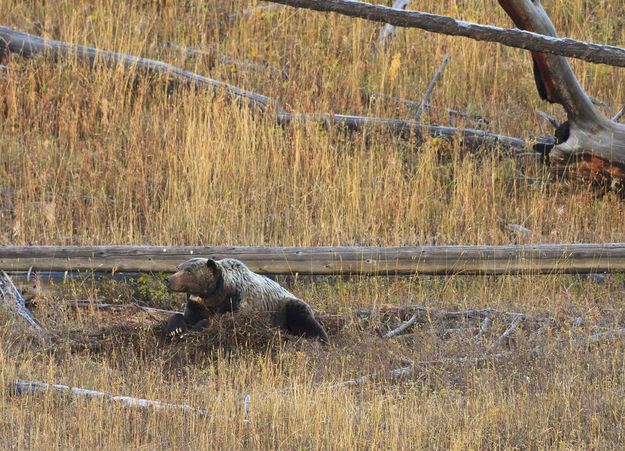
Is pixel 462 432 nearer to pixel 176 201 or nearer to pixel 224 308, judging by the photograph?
pixel 224 308

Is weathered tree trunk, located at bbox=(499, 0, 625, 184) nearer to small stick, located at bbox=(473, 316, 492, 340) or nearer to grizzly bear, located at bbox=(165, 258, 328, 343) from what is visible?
small stick, located at bbox=(473, 316, 492, 340)

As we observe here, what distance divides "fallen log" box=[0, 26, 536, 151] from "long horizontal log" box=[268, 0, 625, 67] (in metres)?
4.89

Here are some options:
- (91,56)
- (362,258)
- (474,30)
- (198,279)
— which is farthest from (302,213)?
(474,30)

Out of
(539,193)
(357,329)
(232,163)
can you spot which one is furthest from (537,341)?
(232,163)

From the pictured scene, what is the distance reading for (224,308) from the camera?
7.58m

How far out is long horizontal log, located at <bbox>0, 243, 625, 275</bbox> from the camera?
8.14 metres

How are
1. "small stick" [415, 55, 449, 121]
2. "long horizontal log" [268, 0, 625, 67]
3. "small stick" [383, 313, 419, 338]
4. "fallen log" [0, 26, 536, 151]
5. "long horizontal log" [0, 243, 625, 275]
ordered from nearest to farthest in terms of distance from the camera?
"long horizontal log" [268, 0, 625, 67]
"small stick" [383, 313, 419, 338]
"long horizontal log" [0, 243, 625, 275]
"fallen log" [0, 26, 536, 151]
"small stick" [415, 55, 449, 121]

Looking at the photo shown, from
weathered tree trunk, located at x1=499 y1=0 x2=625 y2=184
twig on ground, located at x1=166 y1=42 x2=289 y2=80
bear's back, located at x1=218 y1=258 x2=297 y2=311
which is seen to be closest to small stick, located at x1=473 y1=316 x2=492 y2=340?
bear's back, located at x1=218 y1=258 x2=297 y2=311

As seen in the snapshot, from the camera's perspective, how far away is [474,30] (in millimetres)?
5496

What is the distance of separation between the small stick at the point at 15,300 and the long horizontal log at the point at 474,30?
A: 129 inches

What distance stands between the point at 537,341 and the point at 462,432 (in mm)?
1929

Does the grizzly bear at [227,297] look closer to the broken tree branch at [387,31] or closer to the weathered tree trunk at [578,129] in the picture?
the weathered tree trunk at [578,129]

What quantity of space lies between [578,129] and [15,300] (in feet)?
17.0

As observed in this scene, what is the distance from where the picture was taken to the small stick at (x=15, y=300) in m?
7.47
